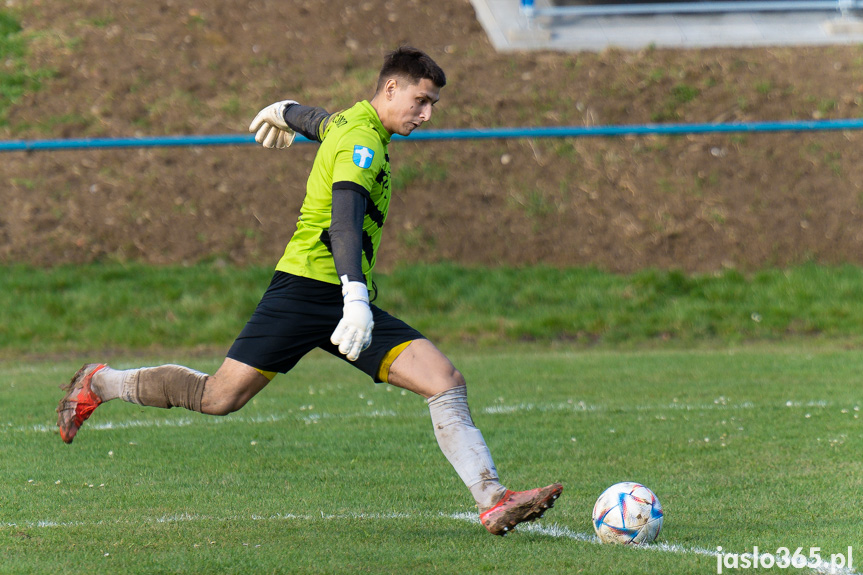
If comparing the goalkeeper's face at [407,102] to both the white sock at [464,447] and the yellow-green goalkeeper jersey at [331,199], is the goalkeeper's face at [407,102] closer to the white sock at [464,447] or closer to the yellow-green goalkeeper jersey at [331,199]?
the yellow-green goalkeeper jersey at [331,199]

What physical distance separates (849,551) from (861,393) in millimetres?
4528

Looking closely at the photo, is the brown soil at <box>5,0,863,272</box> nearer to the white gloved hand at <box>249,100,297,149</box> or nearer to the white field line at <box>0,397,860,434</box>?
the white field line at <box>0,397,860,434</box>

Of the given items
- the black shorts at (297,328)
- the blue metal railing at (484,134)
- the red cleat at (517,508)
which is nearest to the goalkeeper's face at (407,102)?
the black shorts at (297,328)

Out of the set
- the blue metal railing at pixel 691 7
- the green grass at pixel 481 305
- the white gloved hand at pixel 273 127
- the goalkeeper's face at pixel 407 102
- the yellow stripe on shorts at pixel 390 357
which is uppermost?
the blue metal railing at pixel 691 7

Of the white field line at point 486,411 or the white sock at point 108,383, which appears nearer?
the white sock at point 108,383

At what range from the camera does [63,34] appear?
1727 centimetres

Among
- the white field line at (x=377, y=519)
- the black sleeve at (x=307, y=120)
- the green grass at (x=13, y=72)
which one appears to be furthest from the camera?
the green grass at (x=13, y=72)

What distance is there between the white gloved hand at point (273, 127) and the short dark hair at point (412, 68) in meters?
1.03

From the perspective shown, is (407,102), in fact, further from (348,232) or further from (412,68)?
(348,232)

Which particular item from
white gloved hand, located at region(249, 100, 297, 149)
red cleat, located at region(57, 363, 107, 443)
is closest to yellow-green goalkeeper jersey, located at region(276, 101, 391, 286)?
white gloved hand, located at region(249, 100, 297, 149)

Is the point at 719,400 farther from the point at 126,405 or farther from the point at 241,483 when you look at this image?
the point at 126,405

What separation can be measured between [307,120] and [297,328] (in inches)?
49.9

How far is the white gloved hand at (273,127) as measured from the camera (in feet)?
18.0

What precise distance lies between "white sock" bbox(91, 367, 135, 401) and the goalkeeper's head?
6.23 ft
